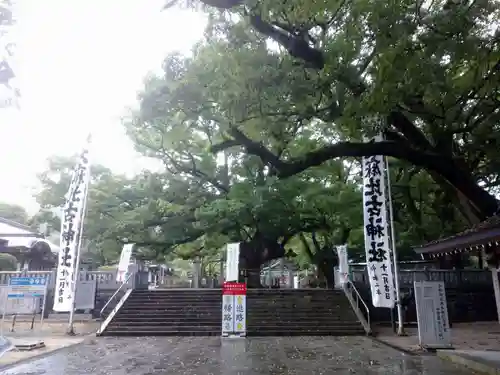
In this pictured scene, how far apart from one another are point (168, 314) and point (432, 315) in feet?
34.1

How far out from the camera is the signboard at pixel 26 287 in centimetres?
1368

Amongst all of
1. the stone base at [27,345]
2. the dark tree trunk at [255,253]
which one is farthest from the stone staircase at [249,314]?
the dark tree trunk at [255,253]

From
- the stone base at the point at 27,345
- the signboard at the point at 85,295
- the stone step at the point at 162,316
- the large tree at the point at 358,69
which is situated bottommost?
the stone base at the point at 27,345

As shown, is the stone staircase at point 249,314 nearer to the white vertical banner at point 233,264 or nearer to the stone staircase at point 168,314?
the stone staircase at point 168,314

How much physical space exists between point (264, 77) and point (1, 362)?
8097mm

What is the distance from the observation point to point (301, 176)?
20875mm

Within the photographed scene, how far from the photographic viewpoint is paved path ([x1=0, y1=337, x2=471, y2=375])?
8312 mm

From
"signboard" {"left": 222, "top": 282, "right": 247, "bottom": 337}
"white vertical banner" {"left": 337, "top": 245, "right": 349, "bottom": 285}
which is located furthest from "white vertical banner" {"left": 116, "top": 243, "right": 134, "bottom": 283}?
"white vertical banner" {"left": 337, "top": 245, "right": 349, "bottom": 285}

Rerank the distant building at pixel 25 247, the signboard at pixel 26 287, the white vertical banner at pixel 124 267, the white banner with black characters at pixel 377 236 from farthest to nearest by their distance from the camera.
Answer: the white vertical banner at pixel 124 267, the distant building at pixel 25 247, the signboard at pixel 26 287, the white banner with black characters at pixel 377 236

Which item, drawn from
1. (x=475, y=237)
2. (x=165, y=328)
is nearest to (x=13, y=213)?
(x=165, y=328)

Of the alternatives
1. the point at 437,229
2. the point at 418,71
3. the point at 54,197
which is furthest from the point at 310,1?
the point at 54,197

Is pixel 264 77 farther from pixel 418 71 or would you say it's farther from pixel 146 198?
pixel 146 198

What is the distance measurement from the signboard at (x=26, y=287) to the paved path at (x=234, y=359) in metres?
2.67

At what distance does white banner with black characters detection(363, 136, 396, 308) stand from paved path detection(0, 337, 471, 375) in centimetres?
159
